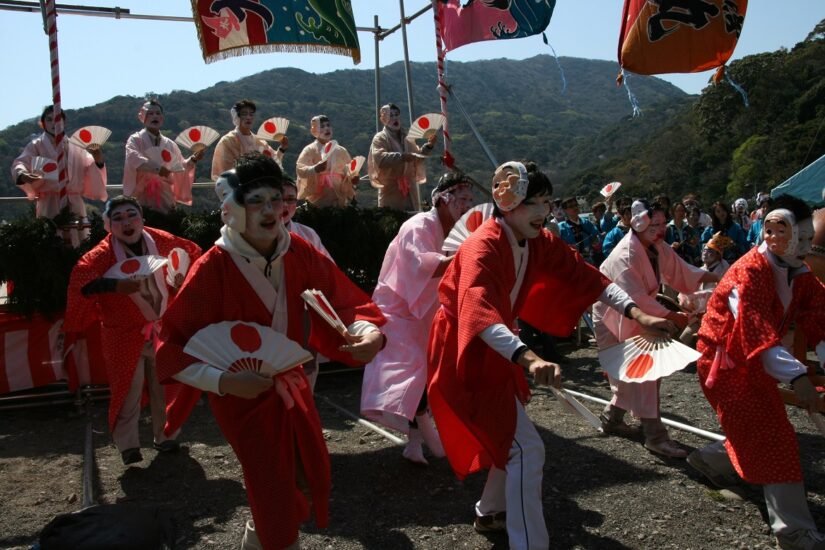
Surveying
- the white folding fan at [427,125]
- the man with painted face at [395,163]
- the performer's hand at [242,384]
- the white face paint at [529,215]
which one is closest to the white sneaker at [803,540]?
the white face paint at [529,215]

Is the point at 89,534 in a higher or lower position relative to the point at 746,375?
lower

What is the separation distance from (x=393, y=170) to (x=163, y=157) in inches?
98.5

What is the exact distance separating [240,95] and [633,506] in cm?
8104

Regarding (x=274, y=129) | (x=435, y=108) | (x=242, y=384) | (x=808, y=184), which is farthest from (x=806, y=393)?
(x=435, y=108)

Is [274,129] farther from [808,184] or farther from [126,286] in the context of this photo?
[808,184]

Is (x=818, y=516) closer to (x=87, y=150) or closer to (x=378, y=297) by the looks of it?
(x=378, y=297)

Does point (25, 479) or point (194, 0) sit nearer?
point (25, 479)

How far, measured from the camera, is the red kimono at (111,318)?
5.05 m

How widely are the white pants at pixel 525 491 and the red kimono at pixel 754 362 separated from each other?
3.53 ft

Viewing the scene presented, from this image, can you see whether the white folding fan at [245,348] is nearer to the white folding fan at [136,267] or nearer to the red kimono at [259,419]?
the red kimono at [259,419]

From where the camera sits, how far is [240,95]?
79.6m

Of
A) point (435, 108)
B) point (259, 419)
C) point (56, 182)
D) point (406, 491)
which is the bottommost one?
point (406, 491)

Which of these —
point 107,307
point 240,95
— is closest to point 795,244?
point 107,307

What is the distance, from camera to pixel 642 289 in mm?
5000
